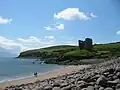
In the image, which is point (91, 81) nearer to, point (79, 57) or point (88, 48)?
point (79, 57)

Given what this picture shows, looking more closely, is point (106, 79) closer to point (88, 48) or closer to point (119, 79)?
point (119, 79)

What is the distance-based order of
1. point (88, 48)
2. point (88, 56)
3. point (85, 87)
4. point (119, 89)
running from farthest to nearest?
1. point (88, 48)
2. point (88, 56)
3. point (85, 87)
4. point (119, 89)

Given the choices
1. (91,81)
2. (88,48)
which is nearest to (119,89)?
(91,81)

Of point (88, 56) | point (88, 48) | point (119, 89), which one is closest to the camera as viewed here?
point (119, 89)

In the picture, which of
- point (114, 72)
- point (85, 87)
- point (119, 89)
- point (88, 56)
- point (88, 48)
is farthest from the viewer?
point (88, 48)

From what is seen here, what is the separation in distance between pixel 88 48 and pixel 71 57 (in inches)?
1063

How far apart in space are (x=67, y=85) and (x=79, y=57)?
12213 centimetres

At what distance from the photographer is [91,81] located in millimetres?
17609

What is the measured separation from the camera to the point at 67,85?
1758 centimetres

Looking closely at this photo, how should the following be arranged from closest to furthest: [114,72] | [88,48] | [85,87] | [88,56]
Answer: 1. [85,87]
2. [114,72]
3. [88,56]
4. [88,48]

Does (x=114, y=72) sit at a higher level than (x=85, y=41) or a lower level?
lower

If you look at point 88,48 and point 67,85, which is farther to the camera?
point 88,48

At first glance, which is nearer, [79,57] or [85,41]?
[79,57]

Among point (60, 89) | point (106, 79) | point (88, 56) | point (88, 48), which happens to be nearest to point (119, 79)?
point (106, 79)
